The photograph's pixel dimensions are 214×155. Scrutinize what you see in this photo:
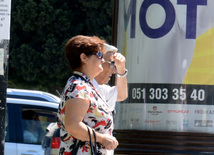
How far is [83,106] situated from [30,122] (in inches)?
295

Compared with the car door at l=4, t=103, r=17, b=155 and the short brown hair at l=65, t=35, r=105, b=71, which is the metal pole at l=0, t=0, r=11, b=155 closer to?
the short brown hair at l=65, t=35, r=105, b=71

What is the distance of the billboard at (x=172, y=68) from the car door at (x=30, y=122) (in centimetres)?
542

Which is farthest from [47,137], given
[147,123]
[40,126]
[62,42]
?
[62,42]

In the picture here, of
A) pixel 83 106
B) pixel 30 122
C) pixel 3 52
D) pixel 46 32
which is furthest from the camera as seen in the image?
pixel 46 32

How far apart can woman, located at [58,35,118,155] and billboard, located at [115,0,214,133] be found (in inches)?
58.1

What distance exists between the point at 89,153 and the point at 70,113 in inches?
11.0

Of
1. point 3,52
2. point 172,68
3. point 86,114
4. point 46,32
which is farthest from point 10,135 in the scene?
point 46,32

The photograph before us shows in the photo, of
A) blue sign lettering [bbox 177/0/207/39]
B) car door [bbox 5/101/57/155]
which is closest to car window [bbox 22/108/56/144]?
car door [bbox 5/101/57/155]

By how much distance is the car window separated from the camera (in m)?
10.4

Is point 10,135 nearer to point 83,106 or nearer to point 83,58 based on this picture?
point 83,58

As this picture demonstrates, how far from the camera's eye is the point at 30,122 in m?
10.6

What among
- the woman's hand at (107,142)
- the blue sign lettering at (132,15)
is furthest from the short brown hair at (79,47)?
the blue sign lettering at (132,15)

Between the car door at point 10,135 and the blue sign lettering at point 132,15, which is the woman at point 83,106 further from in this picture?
the car door at point 10,135

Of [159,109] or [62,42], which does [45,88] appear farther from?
[159,109]
